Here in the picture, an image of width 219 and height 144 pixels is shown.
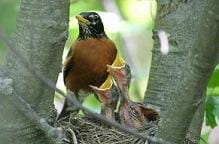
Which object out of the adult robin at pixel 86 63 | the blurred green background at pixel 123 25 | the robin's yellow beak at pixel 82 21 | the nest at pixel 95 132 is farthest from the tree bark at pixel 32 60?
the robin's yellow beak at pixel 82 21

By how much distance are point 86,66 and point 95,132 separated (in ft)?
3.07

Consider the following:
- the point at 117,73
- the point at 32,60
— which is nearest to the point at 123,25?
the point at 117,73

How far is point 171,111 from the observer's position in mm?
1785

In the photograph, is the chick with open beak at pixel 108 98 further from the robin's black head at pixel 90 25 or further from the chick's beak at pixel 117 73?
the robin's black head at pixel 90 25

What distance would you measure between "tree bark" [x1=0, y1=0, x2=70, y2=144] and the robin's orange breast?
4.95 feet

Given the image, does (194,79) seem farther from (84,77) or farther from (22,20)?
(84,77)

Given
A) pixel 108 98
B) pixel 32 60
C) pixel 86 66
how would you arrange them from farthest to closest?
pixel 86 66 < pixel 108 98 < pixel 32 60

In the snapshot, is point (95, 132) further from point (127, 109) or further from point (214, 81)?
point (214, 81)

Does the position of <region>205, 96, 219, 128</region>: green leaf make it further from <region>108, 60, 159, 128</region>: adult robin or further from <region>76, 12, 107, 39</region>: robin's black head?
<region>76, 12, 107, 39</region>: robin's black head

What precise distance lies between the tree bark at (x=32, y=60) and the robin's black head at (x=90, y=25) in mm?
1669

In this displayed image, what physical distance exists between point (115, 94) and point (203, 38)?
1237 millimetres

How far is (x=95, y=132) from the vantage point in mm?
2646

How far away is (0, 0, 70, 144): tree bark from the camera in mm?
1911

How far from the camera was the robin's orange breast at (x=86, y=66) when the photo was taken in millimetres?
3479
